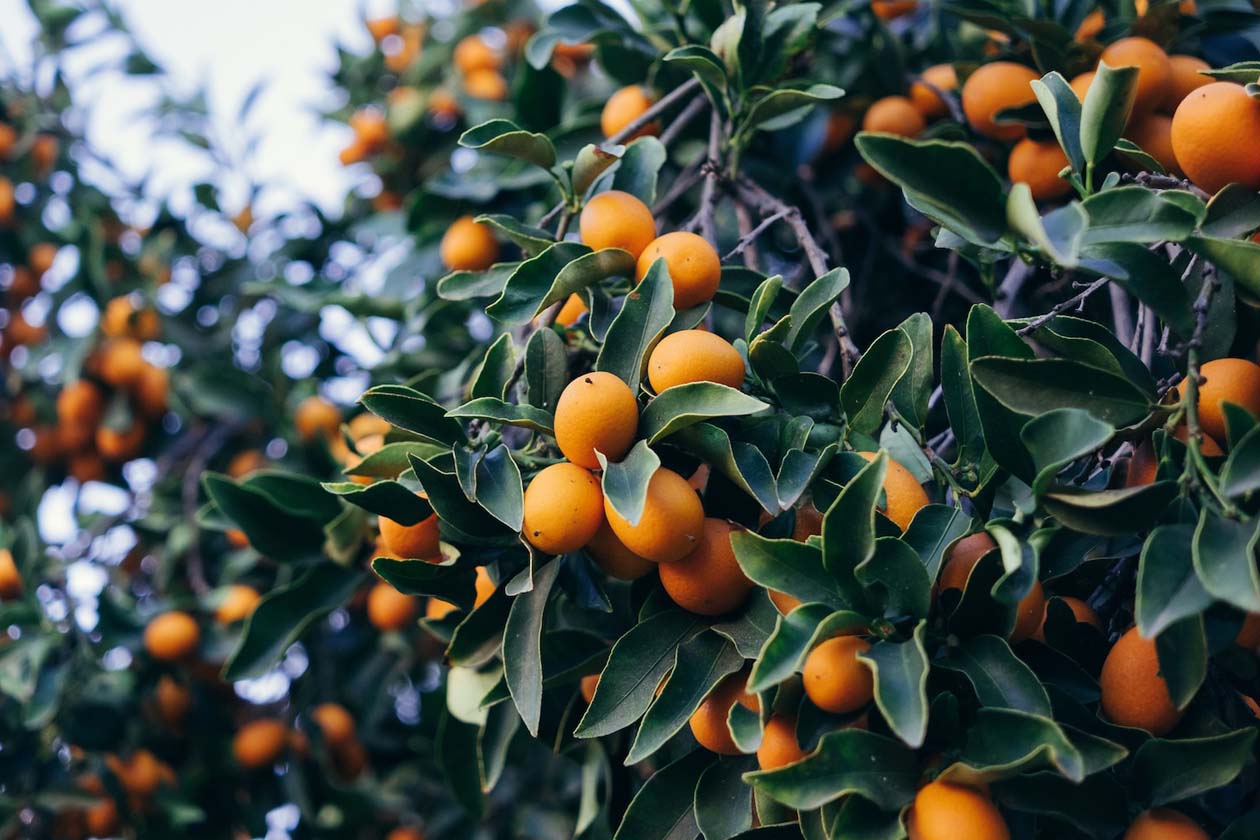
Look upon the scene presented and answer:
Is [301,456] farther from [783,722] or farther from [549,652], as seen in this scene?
[783,722]

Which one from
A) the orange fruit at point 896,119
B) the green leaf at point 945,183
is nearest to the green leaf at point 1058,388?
the green leaf at point 945,183

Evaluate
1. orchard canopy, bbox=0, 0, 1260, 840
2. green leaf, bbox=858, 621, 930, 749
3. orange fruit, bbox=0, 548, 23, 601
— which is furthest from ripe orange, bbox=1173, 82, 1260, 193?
orange fruit, bbox=0, 548, 23, 601

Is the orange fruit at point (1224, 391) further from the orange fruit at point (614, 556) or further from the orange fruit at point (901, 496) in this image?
the orange fruit at point (614, 556)

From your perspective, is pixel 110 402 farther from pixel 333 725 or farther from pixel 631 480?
pixel 631 480

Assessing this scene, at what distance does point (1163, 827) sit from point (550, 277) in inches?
29.5

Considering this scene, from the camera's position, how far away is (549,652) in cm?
117

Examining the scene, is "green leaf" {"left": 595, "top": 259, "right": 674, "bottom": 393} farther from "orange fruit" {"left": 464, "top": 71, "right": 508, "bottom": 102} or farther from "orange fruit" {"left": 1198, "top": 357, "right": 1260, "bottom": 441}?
"orange fruit" {"left": 464, "top": 71, "right": 508, "bottom": 102}

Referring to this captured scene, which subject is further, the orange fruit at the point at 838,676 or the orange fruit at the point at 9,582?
the orange fruit at the point at 9,582

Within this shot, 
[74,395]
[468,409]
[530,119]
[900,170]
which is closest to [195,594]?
[74,395]

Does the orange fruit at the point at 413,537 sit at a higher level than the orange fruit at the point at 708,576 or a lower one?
lower

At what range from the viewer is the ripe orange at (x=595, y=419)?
0.96m

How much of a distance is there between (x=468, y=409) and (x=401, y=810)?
1478 millimetres

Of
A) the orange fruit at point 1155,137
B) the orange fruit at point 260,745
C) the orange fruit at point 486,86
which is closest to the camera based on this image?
the orange fruit at point 1155,137

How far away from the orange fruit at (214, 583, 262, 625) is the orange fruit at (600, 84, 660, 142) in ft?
3.29
